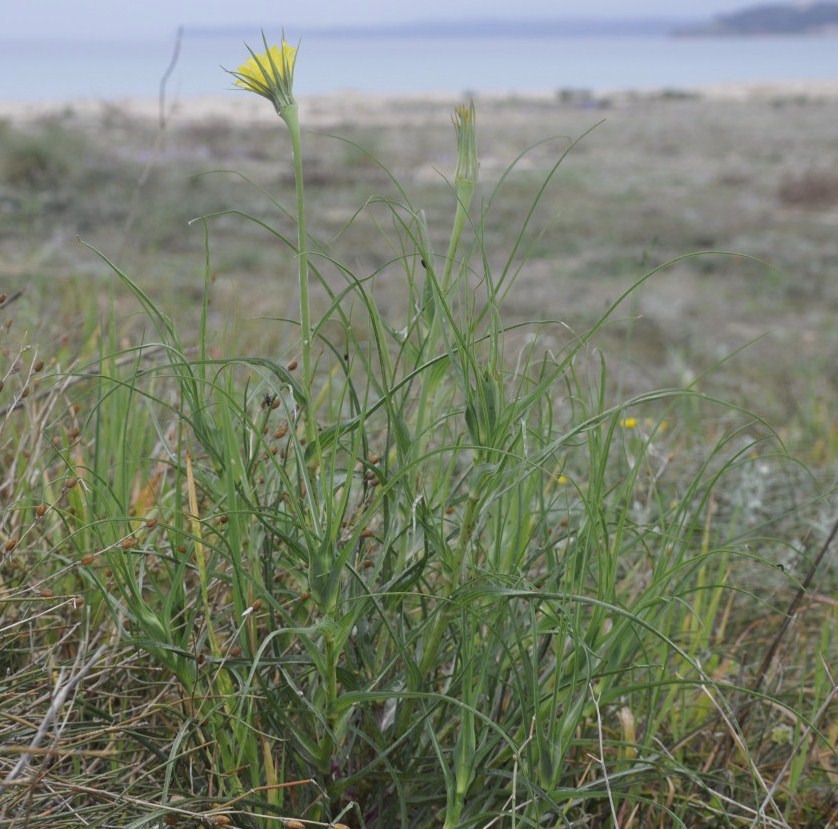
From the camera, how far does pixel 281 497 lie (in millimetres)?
1293

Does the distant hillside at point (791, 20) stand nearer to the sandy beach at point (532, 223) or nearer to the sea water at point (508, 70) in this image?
the sea water at point (508, 70)

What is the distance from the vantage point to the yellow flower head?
0.95 m

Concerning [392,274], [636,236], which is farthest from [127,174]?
[636,236]

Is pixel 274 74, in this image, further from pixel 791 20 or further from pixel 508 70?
pixel 791 20

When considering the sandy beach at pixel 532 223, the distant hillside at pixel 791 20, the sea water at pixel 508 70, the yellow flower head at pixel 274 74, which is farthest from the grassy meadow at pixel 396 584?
the distant hillside at pixel 791 20

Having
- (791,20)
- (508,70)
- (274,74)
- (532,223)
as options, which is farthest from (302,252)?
(791,20)

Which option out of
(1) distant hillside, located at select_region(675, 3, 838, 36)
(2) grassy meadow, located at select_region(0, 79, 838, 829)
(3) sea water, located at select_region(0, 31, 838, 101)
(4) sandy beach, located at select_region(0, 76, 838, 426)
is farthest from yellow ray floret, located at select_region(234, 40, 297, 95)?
(1) distant hillside, located at select_region(675, 3, 838, 36)

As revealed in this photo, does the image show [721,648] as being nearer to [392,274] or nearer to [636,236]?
[392,274]

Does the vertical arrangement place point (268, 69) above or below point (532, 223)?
above

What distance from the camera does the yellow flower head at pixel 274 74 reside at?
3.11ft

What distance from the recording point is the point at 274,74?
947mm

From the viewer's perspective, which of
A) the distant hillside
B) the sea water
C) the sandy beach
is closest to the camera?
the sandy beach

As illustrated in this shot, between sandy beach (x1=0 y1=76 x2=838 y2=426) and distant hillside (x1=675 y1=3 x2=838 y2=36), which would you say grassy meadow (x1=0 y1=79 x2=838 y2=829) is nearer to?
sandy beach (x1=0 y1=76 x2=838 y2=426)

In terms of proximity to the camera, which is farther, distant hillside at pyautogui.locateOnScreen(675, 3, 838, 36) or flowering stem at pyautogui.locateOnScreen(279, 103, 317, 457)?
distant hillside at pyautogui.locateOnScreen(675, 3, 838, 36)
